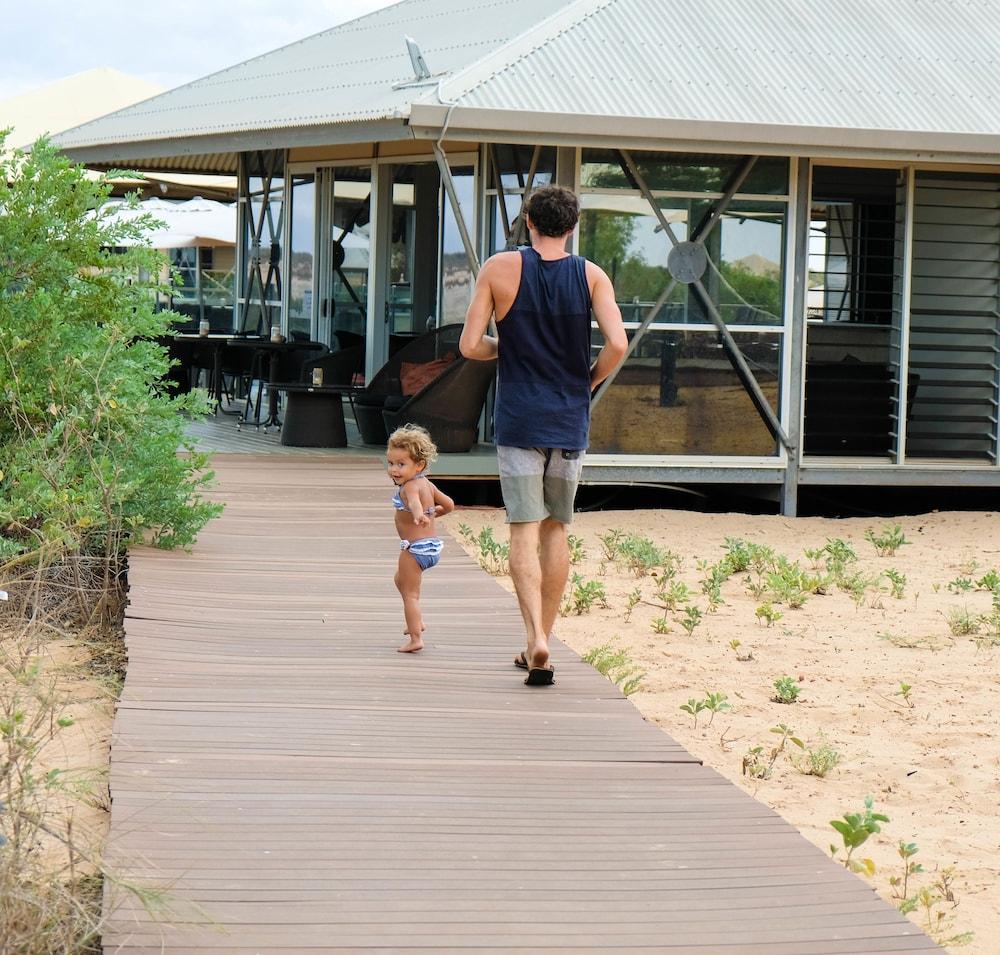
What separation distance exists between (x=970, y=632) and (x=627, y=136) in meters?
4.33

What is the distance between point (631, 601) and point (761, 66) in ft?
17.1

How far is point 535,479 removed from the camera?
585 cm

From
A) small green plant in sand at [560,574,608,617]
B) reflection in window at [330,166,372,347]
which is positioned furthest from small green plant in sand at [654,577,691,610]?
reflection in window at [330,166,372,347]

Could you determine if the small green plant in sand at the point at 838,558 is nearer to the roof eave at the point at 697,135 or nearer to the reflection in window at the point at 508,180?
the roof eave at the point at 697,135

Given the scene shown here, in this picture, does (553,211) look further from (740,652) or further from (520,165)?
(520,165)

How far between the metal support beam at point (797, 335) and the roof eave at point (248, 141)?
10.0ft

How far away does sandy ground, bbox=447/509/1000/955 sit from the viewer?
4957mm

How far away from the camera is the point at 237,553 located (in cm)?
816

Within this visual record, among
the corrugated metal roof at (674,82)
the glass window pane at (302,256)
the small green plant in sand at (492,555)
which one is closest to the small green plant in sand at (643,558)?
the small green plant in sand at (492,555)

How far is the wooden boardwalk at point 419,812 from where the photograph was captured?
3463 millimetres

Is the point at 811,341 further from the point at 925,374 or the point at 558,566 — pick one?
the point at 558,566

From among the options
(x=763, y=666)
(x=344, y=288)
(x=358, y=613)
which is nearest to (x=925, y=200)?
(x=344, y=288)

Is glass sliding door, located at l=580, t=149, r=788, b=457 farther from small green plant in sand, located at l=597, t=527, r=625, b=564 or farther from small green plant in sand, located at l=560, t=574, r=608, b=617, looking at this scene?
small green plant in sand, located at l=560, t=574, r=608, b=617

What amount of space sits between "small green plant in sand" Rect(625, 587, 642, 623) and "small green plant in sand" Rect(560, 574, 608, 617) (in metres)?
0.13
